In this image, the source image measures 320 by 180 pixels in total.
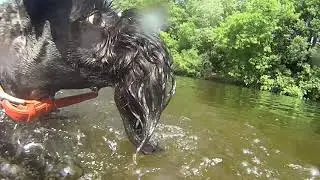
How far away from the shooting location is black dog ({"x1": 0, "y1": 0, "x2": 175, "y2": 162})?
1.69 metres

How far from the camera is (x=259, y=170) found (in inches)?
197

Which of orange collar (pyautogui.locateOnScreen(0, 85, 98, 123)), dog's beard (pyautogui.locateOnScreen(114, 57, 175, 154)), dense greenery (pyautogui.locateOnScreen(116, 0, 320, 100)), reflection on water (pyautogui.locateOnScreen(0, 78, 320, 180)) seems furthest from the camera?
dense greenery (pyautogui.locateOnScreen(116, 0, 320, 100))

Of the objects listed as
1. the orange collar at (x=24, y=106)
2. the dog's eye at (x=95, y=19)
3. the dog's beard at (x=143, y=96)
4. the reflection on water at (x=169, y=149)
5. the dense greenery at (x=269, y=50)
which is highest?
the dog's eye at (x=95, y=19)

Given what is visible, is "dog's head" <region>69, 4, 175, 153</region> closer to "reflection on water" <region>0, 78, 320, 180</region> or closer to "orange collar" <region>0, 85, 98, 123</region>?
"orange collar" <region>0, 85, 98, 123</region>

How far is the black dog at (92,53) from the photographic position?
5.56 feet

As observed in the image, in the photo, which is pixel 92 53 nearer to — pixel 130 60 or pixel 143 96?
pixel 130 60

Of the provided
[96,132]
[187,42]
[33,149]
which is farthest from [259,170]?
[187,42]

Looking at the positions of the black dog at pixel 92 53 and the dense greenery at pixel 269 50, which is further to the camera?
the dense greenery at pixel 269 50

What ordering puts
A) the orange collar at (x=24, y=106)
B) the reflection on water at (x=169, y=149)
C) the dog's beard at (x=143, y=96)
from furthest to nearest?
1. the reflection on water at (x=169, y=149)
2. the orange collar at (x=24, y=106)
3. the dog's beard at (x=143, y=96)

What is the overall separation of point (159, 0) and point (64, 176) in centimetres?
208

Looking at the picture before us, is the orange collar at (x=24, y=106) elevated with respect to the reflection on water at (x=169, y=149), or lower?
elevated

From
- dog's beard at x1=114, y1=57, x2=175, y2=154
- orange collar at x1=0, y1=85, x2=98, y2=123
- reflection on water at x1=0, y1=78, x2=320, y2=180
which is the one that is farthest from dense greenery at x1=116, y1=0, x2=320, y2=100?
dog's beard at x1=114, y1=57, x2=175, y2=154

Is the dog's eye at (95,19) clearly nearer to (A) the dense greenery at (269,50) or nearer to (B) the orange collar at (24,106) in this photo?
(B) the orange collar at (24,106)

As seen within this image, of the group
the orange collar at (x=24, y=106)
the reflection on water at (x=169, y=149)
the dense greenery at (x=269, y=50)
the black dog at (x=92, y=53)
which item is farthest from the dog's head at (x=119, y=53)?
the dense greenery at (x=269, y=50)
